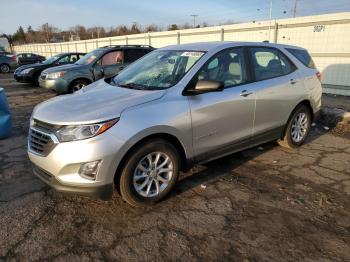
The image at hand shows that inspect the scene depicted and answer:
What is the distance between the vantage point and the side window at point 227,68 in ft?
13.2

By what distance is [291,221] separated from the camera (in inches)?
133

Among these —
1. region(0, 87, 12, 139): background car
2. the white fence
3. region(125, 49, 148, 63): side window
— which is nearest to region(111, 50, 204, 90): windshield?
region(0, 87, 12, 139): background car

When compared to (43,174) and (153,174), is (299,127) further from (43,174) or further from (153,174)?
(43,174)

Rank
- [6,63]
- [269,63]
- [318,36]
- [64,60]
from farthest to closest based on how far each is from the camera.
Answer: [6,63]
[64,60]
[318,36]
[269,63]

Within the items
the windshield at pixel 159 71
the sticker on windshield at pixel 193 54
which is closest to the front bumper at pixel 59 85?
the windshield at pixel 159 71

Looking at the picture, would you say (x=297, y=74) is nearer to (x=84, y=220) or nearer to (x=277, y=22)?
(x=84, y=220)

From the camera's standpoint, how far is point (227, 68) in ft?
14.1

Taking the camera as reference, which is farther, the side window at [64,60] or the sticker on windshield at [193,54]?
the side window at [64,60]

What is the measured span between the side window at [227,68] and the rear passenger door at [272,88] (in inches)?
8.6

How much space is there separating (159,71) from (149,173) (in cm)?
142

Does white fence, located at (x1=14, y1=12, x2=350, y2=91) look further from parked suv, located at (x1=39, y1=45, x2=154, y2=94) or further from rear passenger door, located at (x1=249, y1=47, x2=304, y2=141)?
rear passenger door, located at (x1=249, y1=47, x2=304, y2=141)

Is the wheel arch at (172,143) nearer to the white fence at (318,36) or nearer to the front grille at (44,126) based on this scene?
the front grille at (44,126)

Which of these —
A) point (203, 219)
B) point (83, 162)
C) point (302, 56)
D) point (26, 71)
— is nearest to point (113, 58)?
point (26, 71)

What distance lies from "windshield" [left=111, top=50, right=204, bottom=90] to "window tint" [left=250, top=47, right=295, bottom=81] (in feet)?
3.22
